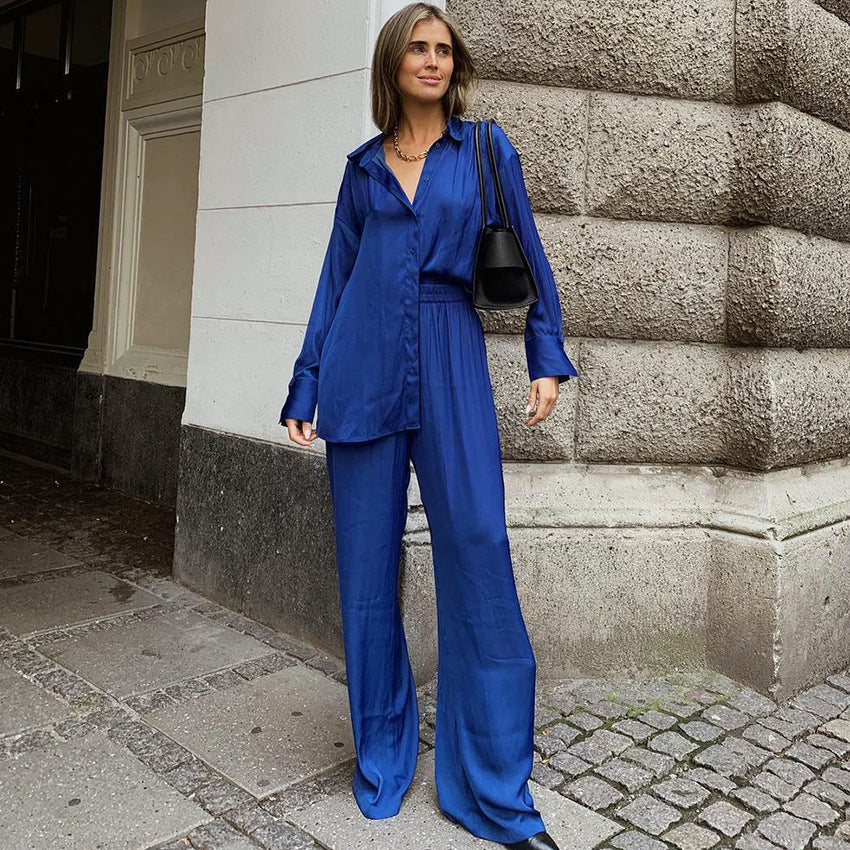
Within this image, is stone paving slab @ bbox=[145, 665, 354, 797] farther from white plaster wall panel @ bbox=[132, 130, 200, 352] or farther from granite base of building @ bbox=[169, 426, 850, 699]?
white plaster wall panel @ bbox=[132, 130, 200, 352]

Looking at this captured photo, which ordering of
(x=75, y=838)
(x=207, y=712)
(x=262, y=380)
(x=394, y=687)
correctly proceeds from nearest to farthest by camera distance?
(x=75, y=838), (x=394, y=687), (x=207, y=712), (x=262, y=380)

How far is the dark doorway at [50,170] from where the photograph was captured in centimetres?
731

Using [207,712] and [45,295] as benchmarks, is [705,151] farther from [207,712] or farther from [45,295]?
[45,295]

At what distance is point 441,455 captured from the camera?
2641 millimetres

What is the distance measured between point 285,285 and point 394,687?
1.85m

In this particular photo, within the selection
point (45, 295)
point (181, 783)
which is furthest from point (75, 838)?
point (45, 295)

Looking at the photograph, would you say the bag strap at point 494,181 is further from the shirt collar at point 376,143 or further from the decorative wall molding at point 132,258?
the decorative wall molding at point 132,258

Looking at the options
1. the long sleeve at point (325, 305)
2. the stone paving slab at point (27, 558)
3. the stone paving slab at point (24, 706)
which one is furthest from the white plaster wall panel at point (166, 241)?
the long sleeve at point (325, 305)

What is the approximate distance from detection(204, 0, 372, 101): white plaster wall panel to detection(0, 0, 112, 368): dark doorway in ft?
10.3

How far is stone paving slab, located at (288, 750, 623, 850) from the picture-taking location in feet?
8.65

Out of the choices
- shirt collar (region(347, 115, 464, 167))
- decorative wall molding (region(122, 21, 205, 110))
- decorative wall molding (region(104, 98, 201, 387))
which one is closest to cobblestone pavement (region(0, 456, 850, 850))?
shirt collar (region(347, 115, 464, 167))

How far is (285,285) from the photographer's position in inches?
160

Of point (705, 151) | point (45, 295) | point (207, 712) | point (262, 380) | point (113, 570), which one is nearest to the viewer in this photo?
point (207, 712)

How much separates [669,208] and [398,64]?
1620 millimetres
